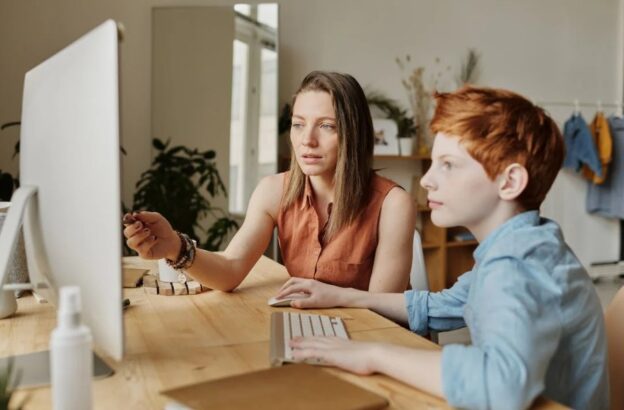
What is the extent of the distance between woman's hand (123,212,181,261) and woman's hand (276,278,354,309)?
28 centimetres

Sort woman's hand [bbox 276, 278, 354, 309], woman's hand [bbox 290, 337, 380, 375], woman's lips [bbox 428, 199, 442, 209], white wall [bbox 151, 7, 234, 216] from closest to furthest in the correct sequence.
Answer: woman's hand [bbox 290, 337, 380, 375] < woman's lips [bbox 428, 199, 442, 209] < woman's hand [bbox 276, 278, 354, 309] < white wall [bbox 151, 7, 234, 216]

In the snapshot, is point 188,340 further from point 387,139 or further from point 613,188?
point 613,188

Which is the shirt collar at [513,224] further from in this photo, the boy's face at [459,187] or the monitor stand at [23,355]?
the monitor stand at [23,355]

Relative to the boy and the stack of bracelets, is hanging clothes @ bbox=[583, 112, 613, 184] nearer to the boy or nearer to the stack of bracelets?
the stack of bracelets

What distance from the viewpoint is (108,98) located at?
782 mm

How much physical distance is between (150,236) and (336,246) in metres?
0.52

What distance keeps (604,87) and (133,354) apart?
18.9 ft

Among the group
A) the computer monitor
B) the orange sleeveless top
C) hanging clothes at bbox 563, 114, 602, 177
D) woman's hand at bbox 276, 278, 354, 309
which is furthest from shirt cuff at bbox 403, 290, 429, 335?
hanging clothes at bbox 563, 114, 602, 177

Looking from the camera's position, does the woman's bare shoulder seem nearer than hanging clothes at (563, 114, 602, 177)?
Yes

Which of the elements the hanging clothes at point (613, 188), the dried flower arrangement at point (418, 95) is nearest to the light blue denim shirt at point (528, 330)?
the dried flower arrangement at point (418, 95)

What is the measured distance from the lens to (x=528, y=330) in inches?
35.8

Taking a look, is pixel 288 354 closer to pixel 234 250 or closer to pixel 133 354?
pixel 133 354

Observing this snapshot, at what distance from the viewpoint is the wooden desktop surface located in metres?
0.95

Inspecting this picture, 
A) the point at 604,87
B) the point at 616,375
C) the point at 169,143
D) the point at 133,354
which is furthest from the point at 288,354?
the point at 604,87
